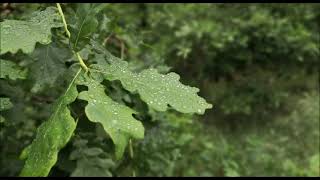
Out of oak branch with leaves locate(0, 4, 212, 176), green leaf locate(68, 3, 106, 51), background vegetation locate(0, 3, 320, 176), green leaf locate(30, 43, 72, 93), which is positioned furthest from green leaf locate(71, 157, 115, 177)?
background vegetation locate(0, 3, 320, 176)

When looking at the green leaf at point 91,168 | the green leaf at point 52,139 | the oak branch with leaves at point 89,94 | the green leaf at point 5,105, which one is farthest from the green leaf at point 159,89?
the green leaf at point 91,168

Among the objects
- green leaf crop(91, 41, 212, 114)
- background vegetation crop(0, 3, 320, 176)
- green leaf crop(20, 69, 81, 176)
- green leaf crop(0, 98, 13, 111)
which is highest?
background vegetation crop(0, 3, 320, 176)

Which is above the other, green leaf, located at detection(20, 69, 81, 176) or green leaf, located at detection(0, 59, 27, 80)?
green leaf, located at detection(0, 59, 27, 80)

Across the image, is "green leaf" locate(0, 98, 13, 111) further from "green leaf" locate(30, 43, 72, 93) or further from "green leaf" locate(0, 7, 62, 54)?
"green leaf" locate(0, 7, 62, 54)

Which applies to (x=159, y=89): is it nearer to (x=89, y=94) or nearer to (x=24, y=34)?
(x=89, y=94)

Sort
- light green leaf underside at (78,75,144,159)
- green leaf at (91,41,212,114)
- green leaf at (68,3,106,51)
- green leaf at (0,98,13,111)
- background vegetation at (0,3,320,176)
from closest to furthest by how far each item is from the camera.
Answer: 1. light green leaf underside at (78,75,144,159)
2. green leaf at (91,41,212,114)
3. green leaf at (68,3,106,51)
4. green leaf at (0,98,13,111)
5. background vegetation at (0,3,320,176)

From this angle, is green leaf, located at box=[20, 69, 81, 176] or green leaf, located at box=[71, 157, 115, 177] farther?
green leaf, located at box=[71, 157, 115, 177]
